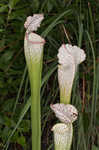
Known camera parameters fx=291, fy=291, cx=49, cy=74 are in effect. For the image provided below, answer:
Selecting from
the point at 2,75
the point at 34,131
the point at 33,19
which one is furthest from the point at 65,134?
the point at 2,75

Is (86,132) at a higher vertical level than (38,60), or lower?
lower

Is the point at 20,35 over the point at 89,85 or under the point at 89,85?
over

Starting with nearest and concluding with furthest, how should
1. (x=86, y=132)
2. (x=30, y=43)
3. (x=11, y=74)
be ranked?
(x=30, y=43) → (x=86, y=132) → (x=11, y=74)

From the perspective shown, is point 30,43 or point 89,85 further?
point 89,85

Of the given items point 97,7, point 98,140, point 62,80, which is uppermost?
point 97,7

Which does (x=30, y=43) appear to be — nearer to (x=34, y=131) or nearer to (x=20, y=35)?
(x=34, y=131)

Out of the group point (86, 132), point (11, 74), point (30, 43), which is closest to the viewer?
point (30, 43)

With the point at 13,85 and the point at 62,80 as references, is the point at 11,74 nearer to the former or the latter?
the point at 13,85

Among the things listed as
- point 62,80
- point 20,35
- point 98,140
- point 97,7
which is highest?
point 97,7

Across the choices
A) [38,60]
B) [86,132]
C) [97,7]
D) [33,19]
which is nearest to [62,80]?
[38,60]
